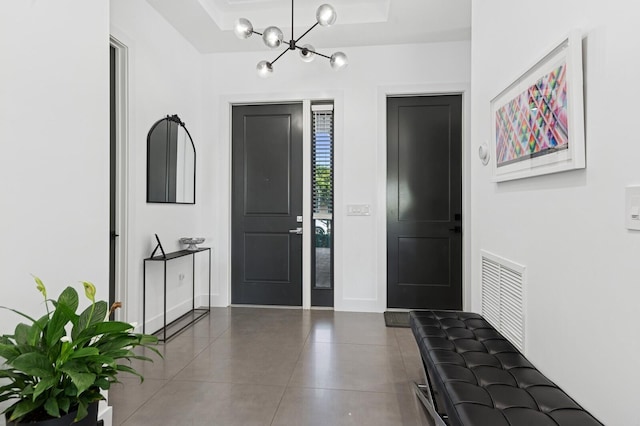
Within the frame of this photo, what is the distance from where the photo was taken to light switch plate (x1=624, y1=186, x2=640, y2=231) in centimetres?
104

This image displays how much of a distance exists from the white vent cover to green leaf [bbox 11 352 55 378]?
1.95 meters

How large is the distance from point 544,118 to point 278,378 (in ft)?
6.79

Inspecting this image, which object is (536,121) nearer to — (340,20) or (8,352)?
(8,352)

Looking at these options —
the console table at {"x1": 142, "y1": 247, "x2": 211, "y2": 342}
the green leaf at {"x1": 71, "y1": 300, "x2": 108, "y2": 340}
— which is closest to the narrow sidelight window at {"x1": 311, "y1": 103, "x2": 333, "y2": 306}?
the console table at {"x1": 142, "y1": 247, "x2": 211, "y2": 342}

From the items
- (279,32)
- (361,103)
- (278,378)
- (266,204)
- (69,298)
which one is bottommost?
(278,378)

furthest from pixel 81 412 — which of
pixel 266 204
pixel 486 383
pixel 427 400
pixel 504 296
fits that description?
pixel 266 204

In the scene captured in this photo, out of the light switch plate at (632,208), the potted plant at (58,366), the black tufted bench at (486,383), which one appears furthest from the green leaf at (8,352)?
the light switch plate at (632,208)

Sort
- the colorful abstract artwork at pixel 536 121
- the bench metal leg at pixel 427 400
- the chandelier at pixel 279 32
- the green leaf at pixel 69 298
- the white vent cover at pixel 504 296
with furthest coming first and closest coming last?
the chandelier at pixel 279 32
the white vent cover at pixel 504 296
the bench metal leg at pixel 427 400
the colorful abstract artwork at pixel 536 121
the green leaf at pixel 69 298

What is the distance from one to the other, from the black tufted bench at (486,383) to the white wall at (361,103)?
6.14ft

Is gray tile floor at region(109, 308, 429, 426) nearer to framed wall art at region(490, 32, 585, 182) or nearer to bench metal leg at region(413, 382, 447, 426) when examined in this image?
bench metal leg at region(413, 382, 447, 426)

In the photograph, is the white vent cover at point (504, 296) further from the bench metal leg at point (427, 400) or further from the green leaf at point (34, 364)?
the green leaf at point (34, 364)

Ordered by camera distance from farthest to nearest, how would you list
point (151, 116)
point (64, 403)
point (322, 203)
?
point (322, 203) < point (151, 116) < point (64, 403)

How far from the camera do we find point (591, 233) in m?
1.25

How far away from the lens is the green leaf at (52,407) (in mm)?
1118
